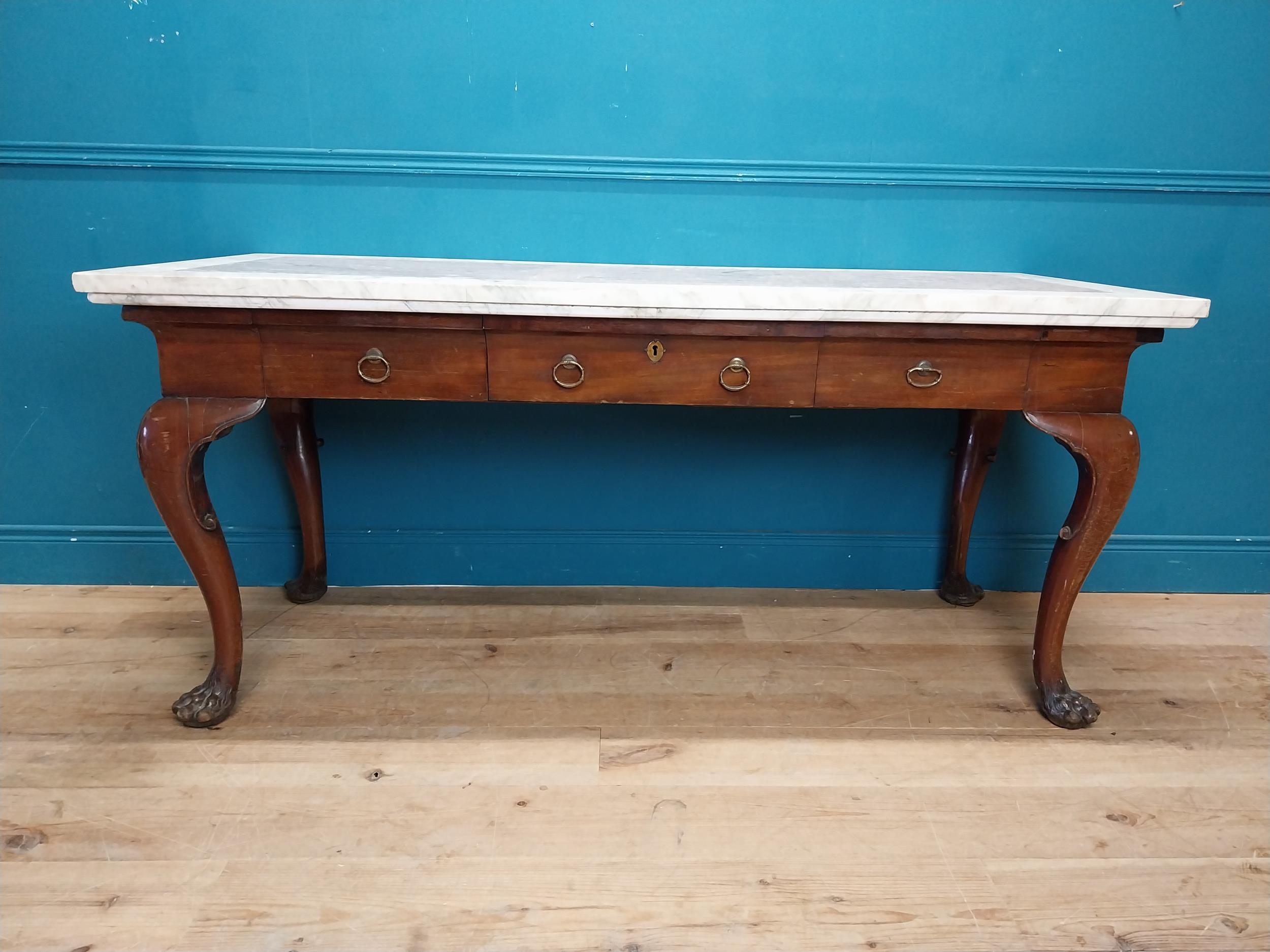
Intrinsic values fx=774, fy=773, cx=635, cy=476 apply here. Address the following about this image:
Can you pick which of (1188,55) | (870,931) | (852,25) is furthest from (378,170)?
(1188,55)

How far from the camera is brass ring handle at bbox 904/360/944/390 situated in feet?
5.02

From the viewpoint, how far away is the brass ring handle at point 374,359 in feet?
4.91

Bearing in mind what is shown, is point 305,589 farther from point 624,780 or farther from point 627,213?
point 627,213

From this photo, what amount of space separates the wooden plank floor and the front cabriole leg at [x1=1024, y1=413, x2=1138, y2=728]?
0.28 feet

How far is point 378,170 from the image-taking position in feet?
6.55

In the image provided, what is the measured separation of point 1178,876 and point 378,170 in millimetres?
2276

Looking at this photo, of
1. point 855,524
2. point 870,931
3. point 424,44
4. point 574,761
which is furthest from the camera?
point 855,524

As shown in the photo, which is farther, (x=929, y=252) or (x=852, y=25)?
(x=929, y=252)

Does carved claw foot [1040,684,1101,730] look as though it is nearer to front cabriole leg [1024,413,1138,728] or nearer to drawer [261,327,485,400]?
front cabriole leg [1024,413,1138,728]

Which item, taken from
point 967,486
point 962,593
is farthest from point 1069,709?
point 967,486

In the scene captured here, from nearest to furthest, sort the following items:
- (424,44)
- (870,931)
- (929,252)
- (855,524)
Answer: (870,931), (424,44), (929,252), (855,524)

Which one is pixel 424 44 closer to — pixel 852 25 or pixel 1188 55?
pixel 852 25

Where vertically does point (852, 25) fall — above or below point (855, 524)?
above

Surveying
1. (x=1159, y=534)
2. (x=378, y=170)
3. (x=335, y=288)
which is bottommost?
(x=1159, y=534)
